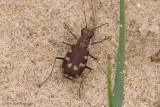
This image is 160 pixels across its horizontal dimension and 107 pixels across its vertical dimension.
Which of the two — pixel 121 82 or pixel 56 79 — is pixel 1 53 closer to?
pixel 56 79

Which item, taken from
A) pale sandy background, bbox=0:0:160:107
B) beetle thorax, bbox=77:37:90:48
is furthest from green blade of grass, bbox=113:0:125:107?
beetle thorax, bbox=77:37:90:48

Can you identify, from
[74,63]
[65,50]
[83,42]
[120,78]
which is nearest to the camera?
[120,78]

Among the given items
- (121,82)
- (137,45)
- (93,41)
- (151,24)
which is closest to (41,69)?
(93,41)

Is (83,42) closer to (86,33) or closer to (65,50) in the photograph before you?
(86,33)

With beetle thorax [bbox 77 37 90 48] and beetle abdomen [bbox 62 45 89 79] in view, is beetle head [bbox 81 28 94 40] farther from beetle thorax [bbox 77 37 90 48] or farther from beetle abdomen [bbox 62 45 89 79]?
beetle abdomen [bbox 62 45 89 79]

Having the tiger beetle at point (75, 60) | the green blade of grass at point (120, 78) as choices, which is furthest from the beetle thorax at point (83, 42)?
the green blade of grass at point (120, 78)

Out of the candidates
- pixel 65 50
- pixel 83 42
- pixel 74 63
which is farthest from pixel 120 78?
pixel 65 50
